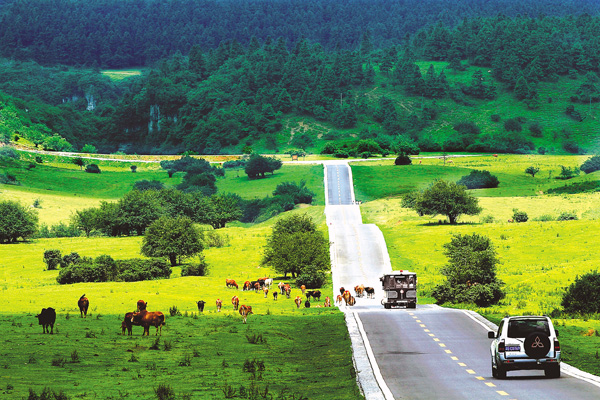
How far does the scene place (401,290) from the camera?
4759 centimetres

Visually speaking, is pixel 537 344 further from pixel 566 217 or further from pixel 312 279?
pixel 566 217

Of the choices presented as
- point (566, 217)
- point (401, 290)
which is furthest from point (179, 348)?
point (566, 217)

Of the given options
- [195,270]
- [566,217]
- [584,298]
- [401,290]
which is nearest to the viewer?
[584,298]

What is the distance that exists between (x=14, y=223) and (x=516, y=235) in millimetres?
58965

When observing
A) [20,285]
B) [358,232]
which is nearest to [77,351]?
[20,285]

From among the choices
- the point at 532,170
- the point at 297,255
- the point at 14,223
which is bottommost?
the point at 297,255

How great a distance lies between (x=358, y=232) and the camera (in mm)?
95500

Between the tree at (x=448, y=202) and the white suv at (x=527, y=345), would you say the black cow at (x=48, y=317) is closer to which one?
the white suv at (x=527, y=345)

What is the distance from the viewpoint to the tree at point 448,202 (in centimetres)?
9962

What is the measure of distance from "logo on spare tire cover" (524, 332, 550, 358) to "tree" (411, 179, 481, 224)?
79.6 meters

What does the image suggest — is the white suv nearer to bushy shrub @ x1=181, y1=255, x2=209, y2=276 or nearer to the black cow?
the black cow

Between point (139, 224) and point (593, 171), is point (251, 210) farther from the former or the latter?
point (593, 171)

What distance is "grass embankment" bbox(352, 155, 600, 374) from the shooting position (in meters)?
46.2

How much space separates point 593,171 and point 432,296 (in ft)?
341
